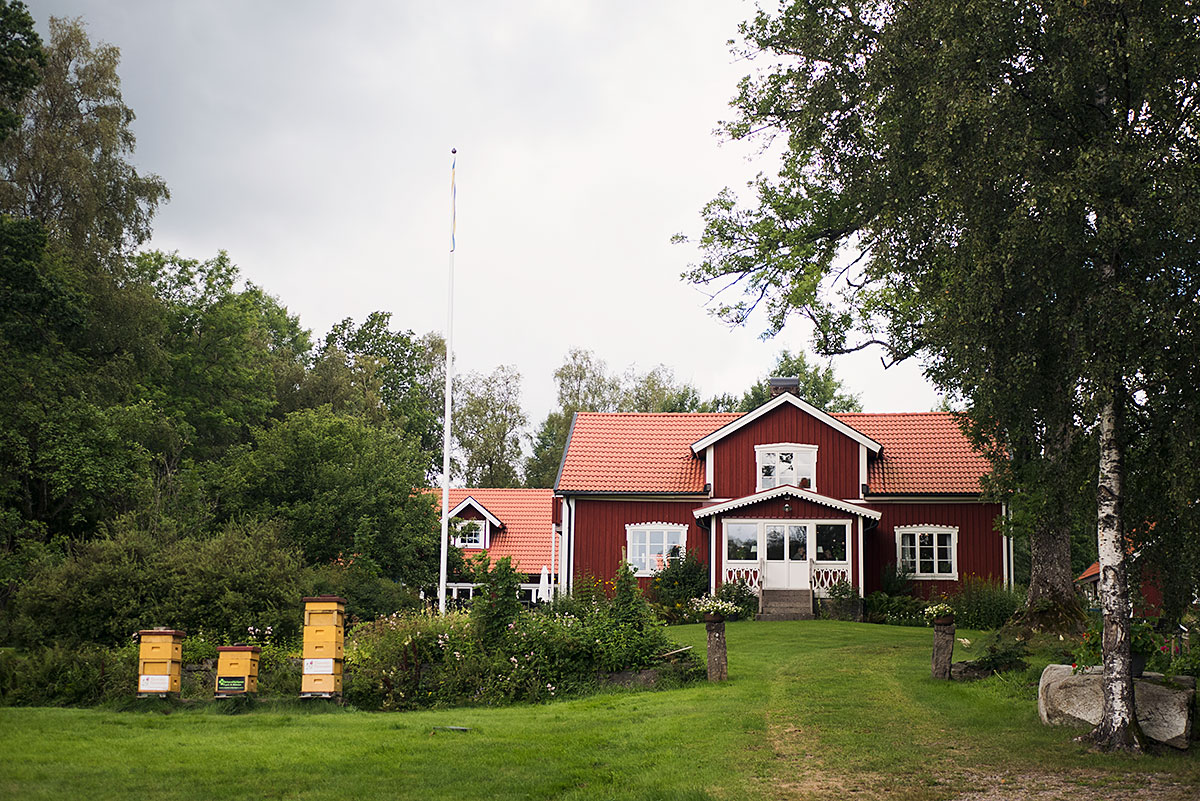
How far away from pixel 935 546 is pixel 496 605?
17696 mm

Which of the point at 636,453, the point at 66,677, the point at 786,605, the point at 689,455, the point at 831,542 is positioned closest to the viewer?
the point at 66,677

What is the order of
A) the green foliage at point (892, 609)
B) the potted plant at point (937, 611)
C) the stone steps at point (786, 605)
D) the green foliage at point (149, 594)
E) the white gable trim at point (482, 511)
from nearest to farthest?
the green foliage at point (149, 594)
the potted plant at point (937, 611)
the stone steps at point (786, 605)
the green foliage at point (892, 609)
the white gable trim at point (482, 511)

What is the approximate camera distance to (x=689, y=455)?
31156mm

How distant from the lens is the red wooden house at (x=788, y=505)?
27.9 m

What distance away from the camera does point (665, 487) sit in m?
29.9

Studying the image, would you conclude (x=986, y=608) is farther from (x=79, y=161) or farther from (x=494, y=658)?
(x=79, y=161)

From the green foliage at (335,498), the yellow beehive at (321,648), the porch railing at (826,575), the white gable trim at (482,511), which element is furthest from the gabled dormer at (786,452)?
the yellow beehive at (321,648)

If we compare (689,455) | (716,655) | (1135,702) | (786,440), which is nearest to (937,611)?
(786,440)

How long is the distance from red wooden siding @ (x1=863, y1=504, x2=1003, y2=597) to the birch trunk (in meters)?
18.5

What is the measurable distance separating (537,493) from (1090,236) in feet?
100

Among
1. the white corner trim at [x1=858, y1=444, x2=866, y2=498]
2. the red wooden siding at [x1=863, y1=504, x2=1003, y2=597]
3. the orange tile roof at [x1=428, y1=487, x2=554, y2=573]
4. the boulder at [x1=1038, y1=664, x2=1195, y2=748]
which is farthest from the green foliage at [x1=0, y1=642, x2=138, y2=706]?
the orange tile roof at [x1=428, y1=487, x2=554, y2=573]

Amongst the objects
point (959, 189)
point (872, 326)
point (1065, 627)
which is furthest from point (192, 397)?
point (959, 189)

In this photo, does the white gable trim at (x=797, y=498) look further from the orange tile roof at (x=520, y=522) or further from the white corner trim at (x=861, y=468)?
the orange tile roof at (x=520, y=522)

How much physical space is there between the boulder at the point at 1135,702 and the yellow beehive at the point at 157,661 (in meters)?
10.6
